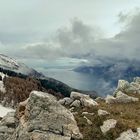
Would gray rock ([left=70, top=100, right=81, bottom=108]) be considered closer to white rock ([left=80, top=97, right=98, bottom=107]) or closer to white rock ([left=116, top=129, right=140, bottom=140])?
white rock ([left=80, top=97, right=98, bottom=107])

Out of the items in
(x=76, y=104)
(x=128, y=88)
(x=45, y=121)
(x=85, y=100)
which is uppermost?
(x=128, y=88)

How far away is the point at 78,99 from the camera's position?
57.0 m

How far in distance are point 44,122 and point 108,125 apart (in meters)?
7.33

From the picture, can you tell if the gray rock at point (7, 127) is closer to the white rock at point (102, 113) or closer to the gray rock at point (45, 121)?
the gray rock at point (45, 121)

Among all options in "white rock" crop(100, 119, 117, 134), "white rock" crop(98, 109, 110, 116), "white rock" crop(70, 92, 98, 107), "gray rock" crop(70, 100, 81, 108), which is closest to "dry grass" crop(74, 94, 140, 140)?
"white rock" crop(100, 119, 117, 134)

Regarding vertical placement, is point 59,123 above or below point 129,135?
above

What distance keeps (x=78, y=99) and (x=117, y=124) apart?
1524 cm

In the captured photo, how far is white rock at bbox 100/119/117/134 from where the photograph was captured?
41.4m

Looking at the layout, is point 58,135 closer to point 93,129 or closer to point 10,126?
point 93,129

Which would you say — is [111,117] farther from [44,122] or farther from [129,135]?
[44,122]

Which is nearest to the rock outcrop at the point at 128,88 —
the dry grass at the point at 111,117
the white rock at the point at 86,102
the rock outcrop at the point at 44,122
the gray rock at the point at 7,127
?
the white rock at the point at 86,102

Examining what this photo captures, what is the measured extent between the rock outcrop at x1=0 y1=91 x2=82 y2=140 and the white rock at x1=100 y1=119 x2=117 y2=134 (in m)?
3.00

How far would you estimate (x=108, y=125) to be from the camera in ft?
138

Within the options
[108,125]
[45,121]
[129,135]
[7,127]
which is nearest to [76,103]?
[7,127]
